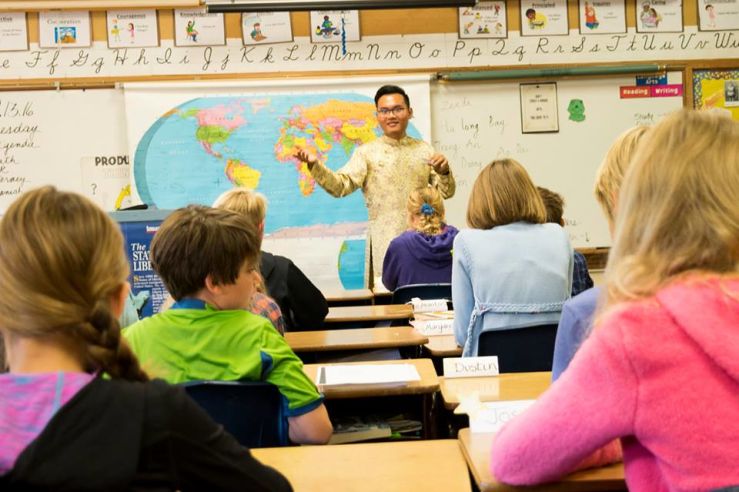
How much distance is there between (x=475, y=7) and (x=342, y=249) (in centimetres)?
212

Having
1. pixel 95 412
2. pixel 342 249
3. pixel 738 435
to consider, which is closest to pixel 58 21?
pixel 342 249

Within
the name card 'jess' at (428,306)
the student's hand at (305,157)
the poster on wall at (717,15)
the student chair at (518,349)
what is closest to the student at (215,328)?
the student chair at (518,349)

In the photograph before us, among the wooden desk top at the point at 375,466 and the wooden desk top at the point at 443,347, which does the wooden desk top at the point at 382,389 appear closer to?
the wooden desk top at the point at 375,466

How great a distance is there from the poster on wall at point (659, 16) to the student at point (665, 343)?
16.1ft

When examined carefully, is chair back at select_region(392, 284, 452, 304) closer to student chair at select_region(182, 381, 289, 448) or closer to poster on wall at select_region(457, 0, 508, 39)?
student chair at select_region(182, 381, 289, 448)

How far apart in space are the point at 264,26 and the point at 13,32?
1858 mm

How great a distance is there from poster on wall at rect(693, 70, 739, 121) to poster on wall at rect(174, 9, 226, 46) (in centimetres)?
369

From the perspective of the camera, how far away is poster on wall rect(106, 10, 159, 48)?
5273 millimetres

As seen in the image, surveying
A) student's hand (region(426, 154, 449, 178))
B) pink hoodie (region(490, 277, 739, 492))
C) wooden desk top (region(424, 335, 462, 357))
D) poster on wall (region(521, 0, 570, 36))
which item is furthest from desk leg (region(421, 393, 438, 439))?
poster on wall (region(521, 0, 570, 36))

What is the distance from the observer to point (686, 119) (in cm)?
110

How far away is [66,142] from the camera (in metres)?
5.32

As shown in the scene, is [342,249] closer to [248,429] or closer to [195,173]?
[195,173]

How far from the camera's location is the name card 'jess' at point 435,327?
280 cm

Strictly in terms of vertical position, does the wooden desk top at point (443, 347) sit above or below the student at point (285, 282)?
below
